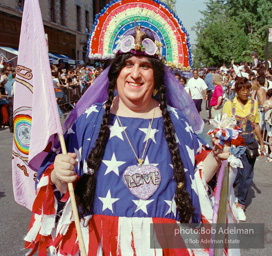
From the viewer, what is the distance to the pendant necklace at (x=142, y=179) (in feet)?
6.73

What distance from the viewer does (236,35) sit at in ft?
97.5

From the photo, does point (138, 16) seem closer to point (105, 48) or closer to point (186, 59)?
point (105, 48)

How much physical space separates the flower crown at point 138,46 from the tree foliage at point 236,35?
93.2 feet

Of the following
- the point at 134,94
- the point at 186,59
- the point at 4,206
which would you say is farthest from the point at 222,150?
the point at 4,206

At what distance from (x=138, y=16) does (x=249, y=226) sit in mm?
3089

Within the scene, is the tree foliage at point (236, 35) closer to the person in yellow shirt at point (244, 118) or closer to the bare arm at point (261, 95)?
the bare arm at point (261, 95)

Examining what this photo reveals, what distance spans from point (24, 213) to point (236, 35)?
1120 inches

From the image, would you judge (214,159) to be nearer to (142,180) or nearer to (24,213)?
(142,180)

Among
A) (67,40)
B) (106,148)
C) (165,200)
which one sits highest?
(67,40)

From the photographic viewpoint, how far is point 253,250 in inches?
149

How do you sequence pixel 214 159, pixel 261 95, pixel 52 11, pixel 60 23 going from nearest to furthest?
pixel 214 159
pixel 261 95
pixel 52 11
pixel 60 23

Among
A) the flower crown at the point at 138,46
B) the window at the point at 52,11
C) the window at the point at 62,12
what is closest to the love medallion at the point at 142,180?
the flower crown at the point at 138,46

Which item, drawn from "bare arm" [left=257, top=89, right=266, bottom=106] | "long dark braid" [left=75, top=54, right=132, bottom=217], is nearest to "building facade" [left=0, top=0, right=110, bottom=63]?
"bare arm" [left=257, top=89, right=266, bottom=106]

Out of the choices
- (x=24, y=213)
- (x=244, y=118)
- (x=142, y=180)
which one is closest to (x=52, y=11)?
(x=24, y=213)
